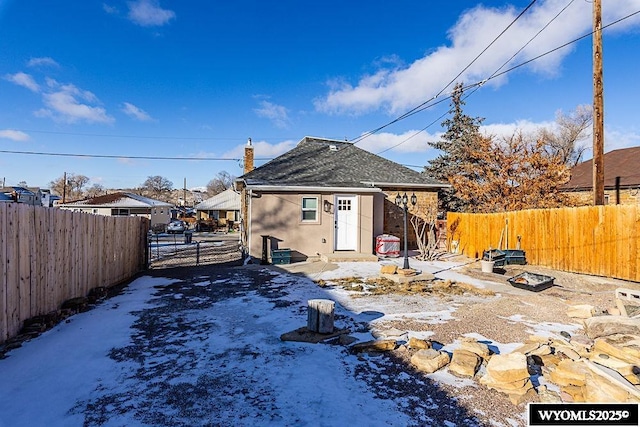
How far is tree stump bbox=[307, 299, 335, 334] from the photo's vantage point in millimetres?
4625

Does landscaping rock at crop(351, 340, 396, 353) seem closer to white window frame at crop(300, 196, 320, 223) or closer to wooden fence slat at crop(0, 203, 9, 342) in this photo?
wooden fence slat at crop(0, 203, 9, 342)

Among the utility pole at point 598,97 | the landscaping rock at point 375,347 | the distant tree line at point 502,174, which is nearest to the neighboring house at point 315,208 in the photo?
the distant tree line at point 502,174

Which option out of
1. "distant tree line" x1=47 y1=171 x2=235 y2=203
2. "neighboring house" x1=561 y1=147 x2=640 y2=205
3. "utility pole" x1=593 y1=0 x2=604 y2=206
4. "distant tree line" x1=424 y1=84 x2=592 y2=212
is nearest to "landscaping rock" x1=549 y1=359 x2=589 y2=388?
"utility pole" x1=593 y1=0 x2=604 y2=206

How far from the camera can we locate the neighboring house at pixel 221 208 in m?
37.6

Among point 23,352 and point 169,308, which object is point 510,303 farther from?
point 23,352

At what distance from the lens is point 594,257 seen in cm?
901

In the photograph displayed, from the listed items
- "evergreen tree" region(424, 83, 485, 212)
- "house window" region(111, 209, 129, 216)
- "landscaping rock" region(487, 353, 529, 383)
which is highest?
"evergreen tree" region(424, 83, 485, 212)

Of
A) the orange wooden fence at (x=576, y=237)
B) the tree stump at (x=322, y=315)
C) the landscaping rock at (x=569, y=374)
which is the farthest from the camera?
the orange wooden fence at (x=576, y=237)

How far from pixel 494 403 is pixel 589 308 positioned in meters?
3.88

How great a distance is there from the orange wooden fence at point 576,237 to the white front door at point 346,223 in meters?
5.15

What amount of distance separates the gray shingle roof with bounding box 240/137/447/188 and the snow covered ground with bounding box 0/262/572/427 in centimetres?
657

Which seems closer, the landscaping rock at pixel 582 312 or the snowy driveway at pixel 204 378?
the snowy driveway at pixel 204 378

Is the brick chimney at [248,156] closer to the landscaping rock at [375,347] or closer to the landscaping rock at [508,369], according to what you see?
the landscaping rock at [375,347]

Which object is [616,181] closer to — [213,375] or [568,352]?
[568,352]
